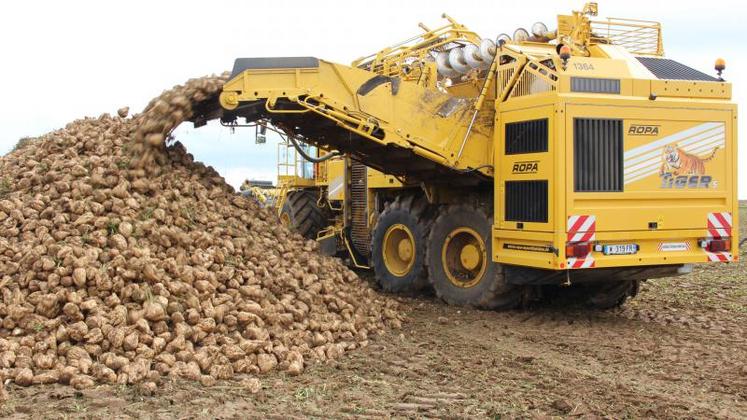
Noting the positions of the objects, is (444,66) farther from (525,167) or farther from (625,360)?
(625,360)

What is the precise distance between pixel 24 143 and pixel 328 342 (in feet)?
17.0

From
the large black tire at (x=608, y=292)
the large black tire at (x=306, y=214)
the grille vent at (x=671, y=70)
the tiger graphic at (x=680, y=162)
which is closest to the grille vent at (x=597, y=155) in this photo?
the tiger graphic at (x=680, y=162)

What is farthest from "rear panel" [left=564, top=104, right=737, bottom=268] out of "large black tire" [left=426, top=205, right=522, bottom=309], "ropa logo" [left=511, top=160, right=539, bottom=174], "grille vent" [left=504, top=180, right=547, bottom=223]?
"large black tire" [left=426, top=205, right=522, bottom=309]

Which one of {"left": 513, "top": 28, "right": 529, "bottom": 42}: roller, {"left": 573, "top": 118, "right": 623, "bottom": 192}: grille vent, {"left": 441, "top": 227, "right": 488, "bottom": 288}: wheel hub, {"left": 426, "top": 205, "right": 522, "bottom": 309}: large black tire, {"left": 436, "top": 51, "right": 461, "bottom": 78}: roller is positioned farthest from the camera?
{"left": 436, "top": 51, "right": 461, "bottom": 78}: roller

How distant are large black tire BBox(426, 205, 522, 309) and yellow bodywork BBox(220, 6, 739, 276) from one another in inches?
10.2

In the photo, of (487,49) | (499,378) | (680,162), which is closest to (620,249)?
(680,162)

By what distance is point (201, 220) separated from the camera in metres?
7.44

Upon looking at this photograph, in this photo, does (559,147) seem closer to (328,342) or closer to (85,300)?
(328,342)

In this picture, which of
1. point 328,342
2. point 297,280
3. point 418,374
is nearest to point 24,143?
point 297,280

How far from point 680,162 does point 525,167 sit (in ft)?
5.35

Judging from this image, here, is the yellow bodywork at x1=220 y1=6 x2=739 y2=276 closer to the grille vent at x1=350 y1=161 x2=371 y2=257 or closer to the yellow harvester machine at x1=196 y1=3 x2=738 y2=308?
the yellow harvester machine at x1=196 y1=3 x2=738 y2=308

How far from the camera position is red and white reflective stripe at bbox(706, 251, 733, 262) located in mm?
8161

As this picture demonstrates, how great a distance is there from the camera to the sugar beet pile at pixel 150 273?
18.3ft

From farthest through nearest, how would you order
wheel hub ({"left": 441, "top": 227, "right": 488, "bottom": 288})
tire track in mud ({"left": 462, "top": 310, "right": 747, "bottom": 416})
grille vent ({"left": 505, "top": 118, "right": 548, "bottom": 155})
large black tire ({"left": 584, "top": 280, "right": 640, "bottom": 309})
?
large black tire ({"left": 584, "top": 280, "right": 640, "bottom": 309}) < wheel hub ({"left": 441, "top": 227, "right": 488, "bottom": 288}) < grille vent ({"left": 505, "top": 118, "right": 548, "bottom": 155}) < tire track in mud ({"left": 462, "top": 310, "right": 747, "bottom": 416})
